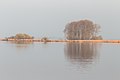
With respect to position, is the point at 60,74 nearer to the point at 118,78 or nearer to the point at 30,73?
the point at 30,73

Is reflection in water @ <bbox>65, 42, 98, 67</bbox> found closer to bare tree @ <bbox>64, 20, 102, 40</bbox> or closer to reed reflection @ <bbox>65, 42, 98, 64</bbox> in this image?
reed reflection @ <bbox>65, 42, 98, 64</bbox>

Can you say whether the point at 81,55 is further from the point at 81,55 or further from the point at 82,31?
the point at 82,31

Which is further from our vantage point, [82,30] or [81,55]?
[82,30]

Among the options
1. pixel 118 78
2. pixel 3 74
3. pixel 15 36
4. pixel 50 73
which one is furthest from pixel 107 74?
pixel 15 36

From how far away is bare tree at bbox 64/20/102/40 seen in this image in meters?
81.1

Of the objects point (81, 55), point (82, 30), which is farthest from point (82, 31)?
point (81, 55)

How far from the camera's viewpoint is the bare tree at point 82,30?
81125 mm

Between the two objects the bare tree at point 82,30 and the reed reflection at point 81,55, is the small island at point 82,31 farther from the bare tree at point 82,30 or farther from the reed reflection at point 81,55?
the reed reflection at point 81,55

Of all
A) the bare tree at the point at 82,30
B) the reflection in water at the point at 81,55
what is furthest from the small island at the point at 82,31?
the reflection in water at the point at 81,55

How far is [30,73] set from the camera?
1777 centimetres

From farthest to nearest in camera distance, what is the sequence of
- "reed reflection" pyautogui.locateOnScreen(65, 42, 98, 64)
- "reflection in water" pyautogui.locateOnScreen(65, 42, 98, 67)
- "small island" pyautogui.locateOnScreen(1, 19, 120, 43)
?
"small island" pyautogui.locateOnScreen(1, 19, 120, 43)
"reed reflection" pyautogui.locateOnScreen(65, 42, 98, 64)
"reflection in water" pyautogui.locateOnScreen(65, 42, 98, 67)

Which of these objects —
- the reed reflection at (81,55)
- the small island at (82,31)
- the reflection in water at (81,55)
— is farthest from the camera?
the small island at (82,31)

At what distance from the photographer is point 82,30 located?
269 ft

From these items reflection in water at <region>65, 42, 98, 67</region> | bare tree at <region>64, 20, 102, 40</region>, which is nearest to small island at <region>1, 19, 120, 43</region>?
bare tree at <region>64, 20, 102, 40</region>
